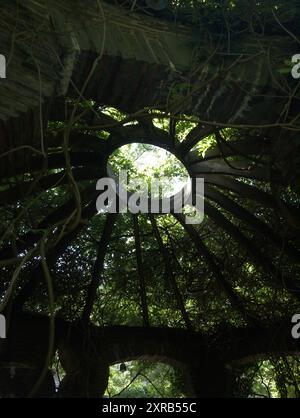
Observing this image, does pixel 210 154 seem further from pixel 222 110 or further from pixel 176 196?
pixel 222 110

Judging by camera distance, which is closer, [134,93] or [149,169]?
[134,93]

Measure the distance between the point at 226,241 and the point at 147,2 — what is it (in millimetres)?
3717

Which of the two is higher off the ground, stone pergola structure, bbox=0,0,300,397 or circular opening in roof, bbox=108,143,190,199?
circular opening in roof, bbox=108,143,190,199

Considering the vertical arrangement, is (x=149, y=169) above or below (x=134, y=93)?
above

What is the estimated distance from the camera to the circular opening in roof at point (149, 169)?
23.1 feet

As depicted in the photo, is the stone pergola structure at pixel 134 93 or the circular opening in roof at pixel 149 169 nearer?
the stone pergola structure at pixel 134 93

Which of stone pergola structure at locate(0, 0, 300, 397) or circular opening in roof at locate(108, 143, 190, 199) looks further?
circular opening in roof at locate(108, 143, 190, 199)

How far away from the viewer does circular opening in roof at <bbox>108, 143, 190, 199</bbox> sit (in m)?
7.05

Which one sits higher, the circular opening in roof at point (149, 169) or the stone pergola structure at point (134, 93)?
the circular opening in roof at point (149, 169)

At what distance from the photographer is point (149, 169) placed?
767 cm

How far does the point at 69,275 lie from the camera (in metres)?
7.16
